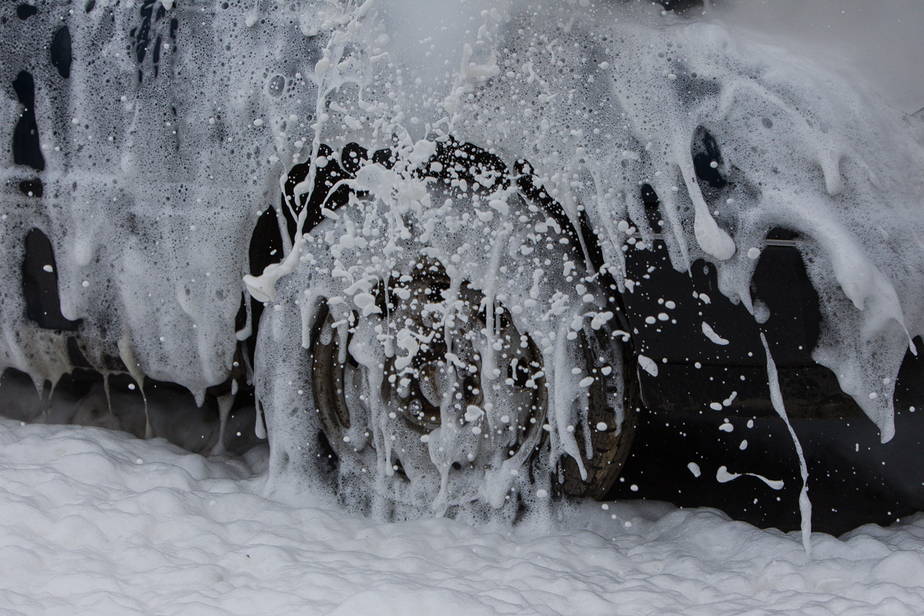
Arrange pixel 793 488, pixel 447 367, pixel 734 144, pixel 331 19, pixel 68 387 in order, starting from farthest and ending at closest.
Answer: pixel 68 387, pixel 793 488, pixel 447 367, pixel 331 19, pixel 734 144

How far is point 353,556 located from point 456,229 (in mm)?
959

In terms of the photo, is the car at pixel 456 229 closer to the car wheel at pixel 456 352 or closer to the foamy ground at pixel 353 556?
the car wheel at pixel 456 352

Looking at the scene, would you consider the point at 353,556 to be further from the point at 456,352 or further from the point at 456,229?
the point at 456,229

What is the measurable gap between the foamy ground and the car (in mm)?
179

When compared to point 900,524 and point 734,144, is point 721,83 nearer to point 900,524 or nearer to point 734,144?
point 734,144

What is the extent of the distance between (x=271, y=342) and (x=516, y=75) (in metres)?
1.09

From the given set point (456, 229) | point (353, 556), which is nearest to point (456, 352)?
point (456, 229)

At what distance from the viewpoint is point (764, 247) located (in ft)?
5.61

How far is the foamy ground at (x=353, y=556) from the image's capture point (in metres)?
1.60

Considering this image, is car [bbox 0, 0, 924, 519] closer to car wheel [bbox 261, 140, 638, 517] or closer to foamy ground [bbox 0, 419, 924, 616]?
car wheel [bbox 261, 140, 638, 517]

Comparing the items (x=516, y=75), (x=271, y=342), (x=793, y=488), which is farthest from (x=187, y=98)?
(x=793, y=488)

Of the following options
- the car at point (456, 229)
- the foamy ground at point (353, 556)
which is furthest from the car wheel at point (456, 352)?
the foamy ground at point (353, 556)

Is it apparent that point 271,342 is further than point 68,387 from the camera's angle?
No

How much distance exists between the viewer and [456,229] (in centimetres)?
192
